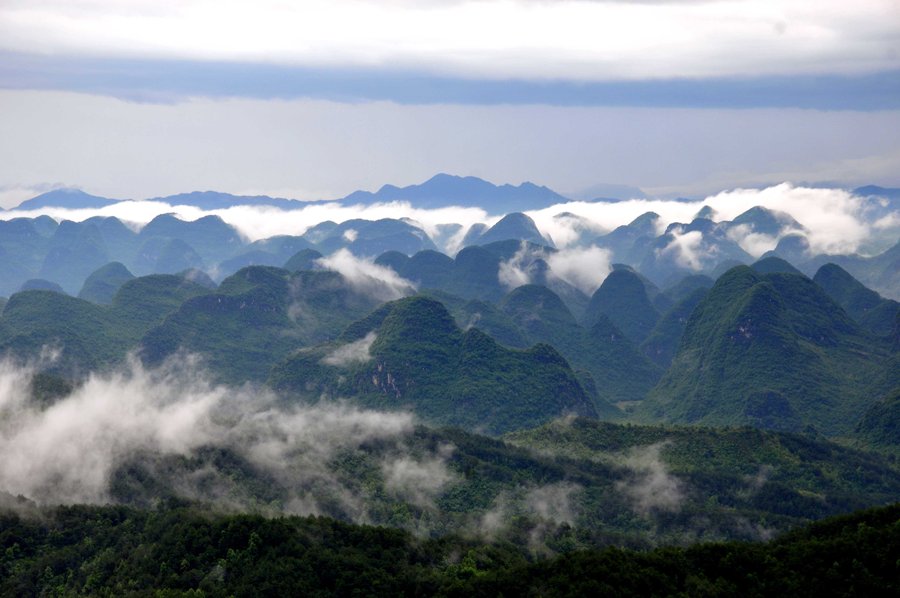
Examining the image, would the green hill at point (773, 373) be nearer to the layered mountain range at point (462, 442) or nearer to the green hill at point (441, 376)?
the layered mountain range at point (462, 442)

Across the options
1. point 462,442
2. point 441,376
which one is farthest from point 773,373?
point 462,442

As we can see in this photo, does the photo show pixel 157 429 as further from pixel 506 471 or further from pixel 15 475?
pixel 506 471

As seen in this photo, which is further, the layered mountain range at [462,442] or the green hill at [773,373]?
the green hill at [773,373]

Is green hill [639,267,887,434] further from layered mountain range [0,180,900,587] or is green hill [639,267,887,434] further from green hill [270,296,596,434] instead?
green hill [270,296,596,434]

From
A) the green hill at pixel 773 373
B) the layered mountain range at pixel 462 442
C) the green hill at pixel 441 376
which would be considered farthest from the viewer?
the green hill at pixel 773 373

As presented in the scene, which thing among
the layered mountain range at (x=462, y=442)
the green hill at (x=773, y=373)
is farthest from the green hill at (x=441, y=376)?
the green hill at (x=773, y=373)

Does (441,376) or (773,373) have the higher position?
(773,373)

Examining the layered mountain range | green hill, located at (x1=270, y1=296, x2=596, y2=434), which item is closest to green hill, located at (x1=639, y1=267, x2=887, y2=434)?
the layered mountain range

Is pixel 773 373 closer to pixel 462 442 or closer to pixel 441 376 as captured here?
pixel 441 376

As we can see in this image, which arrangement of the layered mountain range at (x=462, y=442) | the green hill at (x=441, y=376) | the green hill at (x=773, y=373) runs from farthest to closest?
1. the green hill at (x=773, y=373)
2. the green hill at (x=441, y=376)
3. the layered mountain range at (x=462, y=442)
